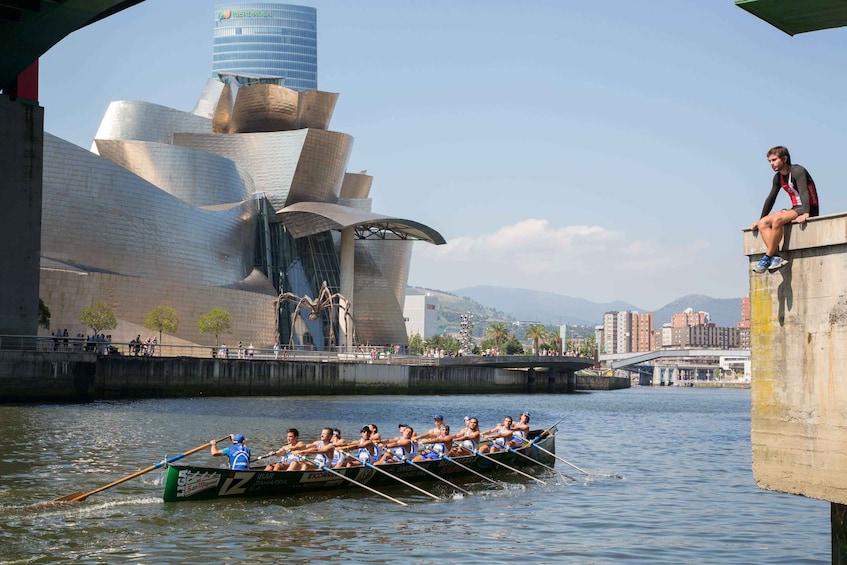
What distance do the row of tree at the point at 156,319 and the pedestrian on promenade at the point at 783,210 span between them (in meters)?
57.1

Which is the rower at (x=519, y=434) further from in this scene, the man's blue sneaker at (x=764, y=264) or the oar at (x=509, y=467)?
the man's blue sneaker at (x=764, y=264)

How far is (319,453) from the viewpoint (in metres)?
21.7

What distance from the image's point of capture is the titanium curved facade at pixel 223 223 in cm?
7312

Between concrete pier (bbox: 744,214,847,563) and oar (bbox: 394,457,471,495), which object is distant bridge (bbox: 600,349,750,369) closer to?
oar (bbox: 394,457,471,495)

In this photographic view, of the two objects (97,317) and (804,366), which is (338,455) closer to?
(804,366)

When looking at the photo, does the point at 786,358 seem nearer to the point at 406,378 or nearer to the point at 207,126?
the point at 406,378

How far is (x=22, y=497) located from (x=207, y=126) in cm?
8588

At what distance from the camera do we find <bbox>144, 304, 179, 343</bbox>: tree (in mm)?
70500

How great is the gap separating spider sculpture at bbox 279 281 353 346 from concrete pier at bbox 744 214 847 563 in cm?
6700

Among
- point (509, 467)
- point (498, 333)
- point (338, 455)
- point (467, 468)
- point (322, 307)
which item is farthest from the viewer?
point (498, 333)

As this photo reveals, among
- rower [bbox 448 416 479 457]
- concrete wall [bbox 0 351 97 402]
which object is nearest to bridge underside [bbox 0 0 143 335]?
concrete wall [bbox 0 351 97 402]

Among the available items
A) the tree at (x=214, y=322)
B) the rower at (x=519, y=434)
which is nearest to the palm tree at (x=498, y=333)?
the tree at (x=214, y=322)

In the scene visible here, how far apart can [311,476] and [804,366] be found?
43.9 feet

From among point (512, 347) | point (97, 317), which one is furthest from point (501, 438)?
point (512, 347)
